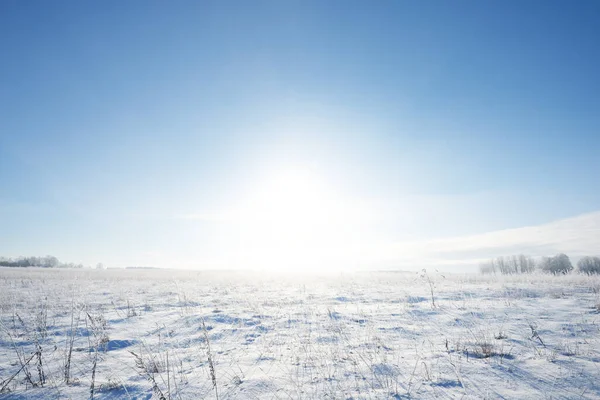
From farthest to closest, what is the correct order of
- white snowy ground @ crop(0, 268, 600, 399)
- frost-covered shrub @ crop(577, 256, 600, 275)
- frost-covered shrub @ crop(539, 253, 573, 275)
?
frost-covered shrub @ crop(539, 253, 573, 275)
frost-covered shrub @ crop(577, 256, 600, 275)
white snowy ground @ crop(0, 268, 600, 399)

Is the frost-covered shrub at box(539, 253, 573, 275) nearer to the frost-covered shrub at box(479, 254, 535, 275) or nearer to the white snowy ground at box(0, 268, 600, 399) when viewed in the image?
the frost-covered shrub at box(479, 254, 535, 275)

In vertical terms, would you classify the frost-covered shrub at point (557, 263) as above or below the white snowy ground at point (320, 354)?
below

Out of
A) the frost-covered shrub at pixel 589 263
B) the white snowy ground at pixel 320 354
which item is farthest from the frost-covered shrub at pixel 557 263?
the white snowy ground at pixel 320 354

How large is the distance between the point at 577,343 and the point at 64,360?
8.99 meters

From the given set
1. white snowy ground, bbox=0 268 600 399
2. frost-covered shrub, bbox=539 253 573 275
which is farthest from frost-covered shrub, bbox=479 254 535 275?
white snowy ground, bbox=0 268 600 399

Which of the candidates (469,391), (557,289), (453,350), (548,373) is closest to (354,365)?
(469,391)

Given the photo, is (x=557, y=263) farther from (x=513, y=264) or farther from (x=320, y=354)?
(x=320, y=354)

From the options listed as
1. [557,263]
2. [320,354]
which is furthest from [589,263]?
[320,354]

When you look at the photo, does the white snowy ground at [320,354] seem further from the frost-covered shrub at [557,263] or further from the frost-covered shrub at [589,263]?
the frost-covered shrub at [557,263]

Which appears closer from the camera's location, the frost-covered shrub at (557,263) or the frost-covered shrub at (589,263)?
the frost-covered shrub at (589,263)

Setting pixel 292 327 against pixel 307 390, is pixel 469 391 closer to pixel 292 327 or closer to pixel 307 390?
pixel 307 390

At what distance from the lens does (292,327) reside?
23.3 feet

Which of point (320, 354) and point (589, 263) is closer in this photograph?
point (320, 354)

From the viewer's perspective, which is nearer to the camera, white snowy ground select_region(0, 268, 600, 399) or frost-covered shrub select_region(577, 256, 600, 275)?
white snowy ground select_region(0, 268, 600, 399)
